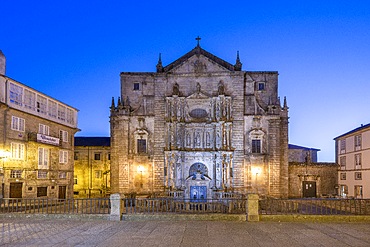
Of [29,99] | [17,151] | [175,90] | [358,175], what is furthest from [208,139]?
[17,151]

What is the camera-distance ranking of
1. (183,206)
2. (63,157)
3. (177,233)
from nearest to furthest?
(177,233) < (183,206) < (63,157)

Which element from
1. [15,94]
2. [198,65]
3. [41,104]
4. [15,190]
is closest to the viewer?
[15,190]

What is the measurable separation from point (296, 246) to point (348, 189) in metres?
32.1

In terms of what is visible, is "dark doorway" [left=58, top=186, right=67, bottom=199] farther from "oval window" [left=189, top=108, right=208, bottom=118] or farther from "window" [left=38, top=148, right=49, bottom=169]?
"oval window" [left=189, top=108, right=208, bottom=118]

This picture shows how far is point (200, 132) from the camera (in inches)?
1559

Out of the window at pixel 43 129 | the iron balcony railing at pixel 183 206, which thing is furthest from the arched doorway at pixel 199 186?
the window at pixel 43 129

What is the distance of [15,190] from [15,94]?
771cm

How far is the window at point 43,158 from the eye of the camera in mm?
34481

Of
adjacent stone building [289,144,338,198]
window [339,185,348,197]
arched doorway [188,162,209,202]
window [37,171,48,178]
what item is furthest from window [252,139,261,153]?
window [37,171,48,178]

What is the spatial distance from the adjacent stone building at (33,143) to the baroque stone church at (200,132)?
191 inches

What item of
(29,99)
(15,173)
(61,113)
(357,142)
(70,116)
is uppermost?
(29,99)

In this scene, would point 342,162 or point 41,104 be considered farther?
point 342,162

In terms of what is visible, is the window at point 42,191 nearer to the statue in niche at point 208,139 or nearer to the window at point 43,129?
the window at point 43,129

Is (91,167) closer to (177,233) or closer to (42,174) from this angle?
(42,174)
